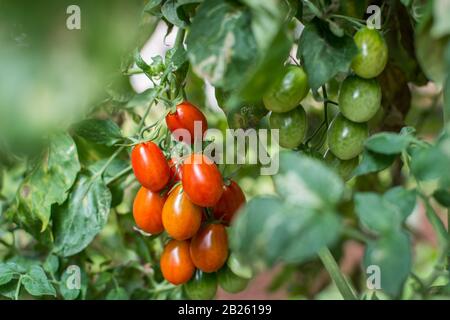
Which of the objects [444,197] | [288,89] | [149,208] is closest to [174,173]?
[149,208]

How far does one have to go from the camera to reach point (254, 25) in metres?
0.40

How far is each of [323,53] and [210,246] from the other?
205mm

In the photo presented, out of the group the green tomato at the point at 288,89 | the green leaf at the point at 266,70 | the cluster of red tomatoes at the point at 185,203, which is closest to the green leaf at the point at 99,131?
the cluster of red tomatoes at the point at 185,203

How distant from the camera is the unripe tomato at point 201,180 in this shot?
515mm

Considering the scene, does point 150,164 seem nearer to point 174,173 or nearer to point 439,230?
point 174,173

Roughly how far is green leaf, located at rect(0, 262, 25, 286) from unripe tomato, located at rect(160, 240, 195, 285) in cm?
15

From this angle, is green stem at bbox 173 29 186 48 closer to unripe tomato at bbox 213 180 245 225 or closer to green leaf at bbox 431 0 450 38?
unripe tomato at bbox 213 180 245 225

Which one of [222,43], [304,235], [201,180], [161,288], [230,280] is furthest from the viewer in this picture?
[161,288]

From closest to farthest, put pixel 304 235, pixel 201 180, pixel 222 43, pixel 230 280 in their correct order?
pixel 304 235 < pixel 222 43 < pixel 201 180 < pixel 230 280

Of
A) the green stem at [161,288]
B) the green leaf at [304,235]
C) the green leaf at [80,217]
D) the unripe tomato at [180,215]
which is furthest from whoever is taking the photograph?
the green stem at [161,288]

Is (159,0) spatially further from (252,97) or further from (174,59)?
(252,97)

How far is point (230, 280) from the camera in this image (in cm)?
63

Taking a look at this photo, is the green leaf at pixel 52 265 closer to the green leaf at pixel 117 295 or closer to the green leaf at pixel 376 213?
the green leaf at pixel 117 295

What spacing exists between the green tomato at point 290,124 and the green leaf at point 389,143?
108 millimetres
